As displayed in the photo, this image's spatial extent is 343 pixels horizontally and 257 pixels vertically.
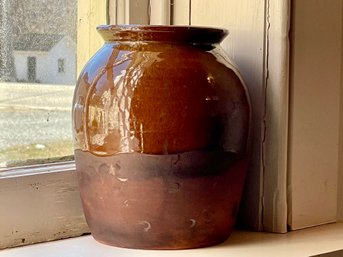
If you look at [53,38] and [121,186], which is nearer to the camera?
[121,186]

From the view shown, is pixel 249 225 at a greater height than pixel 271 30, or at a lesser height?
lesser

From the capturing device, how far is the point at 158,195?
841 mm

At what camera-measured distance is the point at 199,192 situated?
855 millimetres

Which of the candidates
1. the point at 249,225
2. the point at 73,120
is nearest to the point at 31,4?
the point at 73,120

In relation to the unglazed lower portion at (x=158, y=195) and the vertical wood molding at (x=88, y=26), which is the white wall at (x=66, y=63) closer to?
the vertical wood molding at (x=88, y=26)

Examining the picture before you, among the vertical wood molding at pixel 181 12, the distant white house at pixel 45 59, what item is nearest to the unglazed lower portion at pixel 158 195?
the distant white house at pixel 45 59

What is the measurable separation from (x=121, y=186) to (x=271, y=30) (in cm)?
28

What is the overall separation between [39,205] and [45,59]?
171 millimetres

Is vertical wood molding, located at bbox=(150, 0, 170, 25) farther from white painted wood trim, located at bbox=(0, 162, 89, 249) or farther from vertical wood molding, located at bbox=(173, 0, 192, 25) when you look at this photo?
white painted wood trim, located at bbox=(0, 162, 89, 249)

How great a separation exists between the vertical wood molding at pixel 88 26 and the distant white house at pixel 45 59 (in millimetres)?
14

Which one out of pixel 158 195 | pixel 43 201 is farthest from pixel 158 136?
pixel 43 201

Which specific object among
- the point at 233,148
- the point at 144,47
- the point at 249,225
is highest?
the point at 144,47

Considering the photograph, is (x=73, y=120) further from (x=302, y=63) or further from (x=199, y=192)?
(x=302, y=63)

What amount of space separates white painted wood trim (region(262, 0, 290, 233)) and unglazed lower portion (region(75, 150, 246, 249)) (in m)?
0.09
